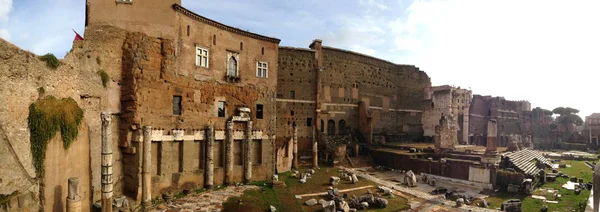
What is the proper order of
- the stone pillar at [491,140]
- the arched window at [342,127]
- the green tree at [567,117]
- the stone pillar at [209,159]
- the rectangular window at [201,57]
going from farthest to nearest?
1. the green tree at [567,117]
2. the arched window at [342,127]
3. the stone pillar at [491,140]
4. the stone pillar at [209,159]
5. the rectangular window at [201,57]

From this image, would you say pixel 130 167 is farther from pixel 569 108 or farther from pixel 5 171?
pixel 569 108

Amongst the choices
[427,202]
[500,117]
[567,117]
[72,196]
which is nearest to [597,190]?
[427,202]

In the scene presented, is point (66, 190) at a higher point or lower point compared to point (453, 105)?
lower

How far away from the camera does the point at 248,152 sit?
20.1m

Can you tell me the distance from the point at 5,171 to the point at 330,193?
44.0ft

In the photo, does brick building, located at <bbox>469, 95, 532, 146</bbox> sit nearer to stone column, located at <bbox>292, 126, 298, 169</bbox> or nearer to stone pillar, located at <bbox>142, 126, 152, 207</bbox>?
stone column, located at <bbox>292, 126, 298, 169</bbox>

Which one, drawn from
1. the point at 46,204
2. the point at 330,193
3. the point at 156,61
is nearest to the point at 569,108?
the point at 330,193

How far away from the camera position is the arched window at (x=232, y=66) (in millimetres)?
19547

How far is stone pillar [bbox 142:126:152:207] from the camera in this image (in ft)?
46.9

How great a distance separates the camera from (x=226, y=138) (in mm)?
19172

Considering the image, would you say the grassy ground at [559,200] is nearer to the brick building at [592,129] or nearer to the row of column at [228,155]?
the row of column at [228,155]

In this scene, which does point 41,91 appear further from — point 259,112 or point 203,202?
point 259,112

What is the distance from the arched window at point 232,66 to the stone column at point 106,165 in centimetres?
809

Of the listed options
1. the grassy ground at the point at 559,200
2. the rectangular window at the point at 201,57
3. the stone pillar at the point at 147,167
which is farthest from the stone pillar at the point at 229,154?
the grassy ground at the point at 559,200
